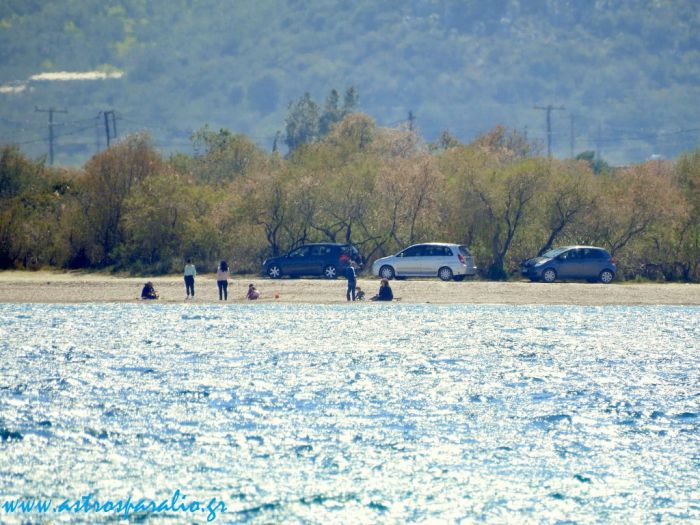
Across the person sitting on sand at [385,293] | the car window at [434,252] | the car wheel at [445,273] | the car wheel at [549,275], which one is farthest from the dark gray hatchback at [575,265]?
the person sitting on sand at [385,293]

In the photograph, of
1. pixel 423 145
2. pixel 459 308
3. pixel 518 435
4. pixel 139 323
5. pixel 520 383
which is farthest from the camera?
pixel 423 145

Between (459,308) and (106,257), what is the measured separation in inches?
692

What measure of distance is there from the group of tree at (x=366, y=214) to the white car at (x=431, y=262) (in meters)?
2.79

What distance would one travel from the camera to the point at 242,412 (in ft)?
78.2

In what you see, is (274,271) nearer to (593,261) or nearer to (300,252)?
(300,252)

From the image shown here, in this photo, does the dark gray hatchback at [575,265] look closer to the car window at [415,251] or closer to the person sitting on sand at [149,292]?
the car window at [415,251]

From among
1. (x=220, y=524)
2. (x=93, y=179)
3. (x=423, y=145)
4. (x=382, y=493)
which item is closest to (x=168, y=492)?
(x=220, y=524)

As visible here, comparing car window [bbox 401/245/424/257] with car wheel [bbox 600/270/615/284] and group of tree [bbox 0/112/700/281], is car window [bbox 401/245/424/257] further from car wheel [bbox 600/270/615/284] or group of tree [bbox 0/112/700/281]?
car wheel [bbox 600/270/615/284]

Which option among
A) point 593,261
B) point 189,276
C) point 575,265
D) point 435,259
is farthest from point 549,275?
point 189,276

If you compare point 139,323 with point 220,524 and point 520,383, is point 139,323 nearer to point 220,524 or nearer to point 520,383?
point 520,383

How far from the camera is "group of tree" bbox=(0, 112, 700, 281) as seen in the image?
48875 mm

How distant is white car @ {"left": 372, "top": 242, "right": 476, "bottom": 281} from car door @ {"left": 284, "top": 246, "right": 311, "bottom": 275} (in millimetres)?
2809

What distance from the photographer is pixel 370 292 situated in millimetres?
42750

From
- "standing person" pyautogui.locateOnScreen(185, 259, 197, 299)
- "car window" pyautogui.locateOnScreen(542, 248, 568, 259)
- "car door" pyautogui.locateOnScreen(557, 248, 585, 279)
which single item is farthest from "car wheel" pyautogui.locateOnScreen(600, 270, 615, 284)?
"standing person" pyautogui.locateOnScreen(185, 259, 197, 299)
